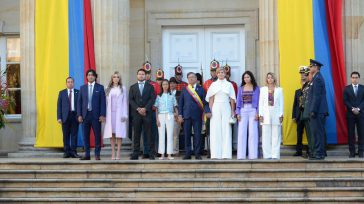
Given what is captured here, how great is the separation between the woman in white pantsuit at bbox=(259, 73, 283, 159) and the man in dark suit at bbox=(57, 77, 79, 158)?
13.9 feet

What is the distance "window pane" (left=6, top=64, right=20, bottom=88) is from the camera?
22.0m

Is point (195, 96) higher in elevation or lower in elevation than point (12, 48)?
lower

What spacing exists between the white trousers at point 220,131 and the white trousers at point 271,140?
2.44 feet

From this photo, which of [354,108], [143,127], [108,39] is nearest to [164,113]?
[143,127]

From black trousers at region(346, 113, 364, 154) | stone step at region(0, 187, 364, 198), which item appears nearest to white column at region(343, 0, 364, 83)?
black trousers at region(346, 113, 364, 154)

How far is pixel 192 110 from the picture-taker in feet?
58.5

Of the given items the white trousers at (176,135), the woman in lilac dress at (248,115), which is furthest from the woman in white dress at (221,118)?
the white trousers at (176,135)

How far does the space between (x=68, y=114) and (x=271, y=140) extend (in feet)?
15.0

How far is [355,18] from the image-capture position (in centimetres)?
1933

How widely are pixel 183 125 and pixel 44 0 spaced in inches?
186

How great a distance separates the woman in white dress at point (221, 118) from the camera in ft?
58.0

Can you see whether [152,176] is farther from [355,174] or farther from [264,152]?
[355,174]

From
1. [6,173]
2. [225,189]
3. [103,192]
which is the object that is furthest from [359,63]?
[6,173]

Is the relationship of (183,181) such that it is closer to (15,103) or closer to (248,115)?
(248,115)
